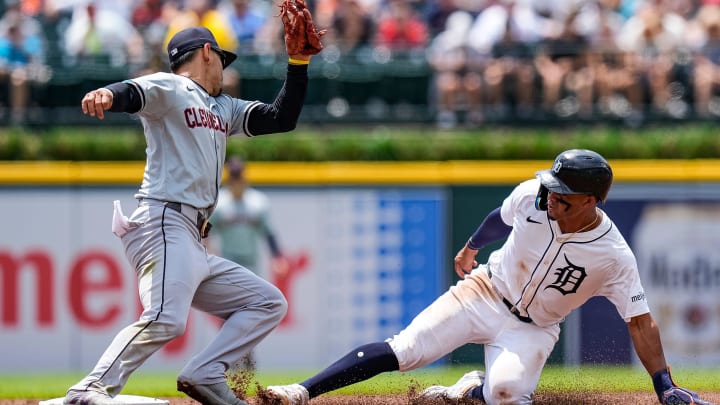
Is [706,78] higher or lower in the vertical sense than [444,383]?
higher

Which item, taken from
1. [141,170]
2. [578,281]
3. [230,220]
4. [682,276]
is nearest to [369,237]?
Answer: [230,220]

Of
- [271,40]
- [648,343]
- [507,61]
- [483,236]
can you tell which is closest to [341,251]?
[271,40]

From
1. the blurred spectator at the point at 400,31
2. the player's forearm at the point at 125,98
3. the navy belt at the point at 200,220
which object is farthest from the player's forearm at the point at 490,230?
the blurred spectator at the point at 400,31

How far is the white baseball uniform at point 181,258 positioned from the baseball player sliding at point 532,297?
39 centimetres

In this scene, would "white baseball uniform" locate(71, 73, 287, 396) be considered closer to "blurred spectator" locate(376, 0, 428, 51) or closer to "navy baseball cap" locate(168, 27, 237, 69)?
"navy baseball cap" locate(168, 27, 237, 69)

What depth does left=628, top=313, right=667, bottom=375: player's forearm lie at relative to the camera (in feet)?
17.3

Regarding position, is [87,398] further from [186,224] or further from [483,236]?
[483,236]

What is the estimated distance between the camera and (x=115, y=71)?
11.7 metres

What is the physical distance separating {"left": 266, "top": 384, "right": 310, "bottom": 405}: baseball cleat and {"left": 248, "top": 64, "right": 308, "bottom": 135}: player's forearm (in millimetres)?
1234

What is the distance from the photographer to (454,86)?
11508mm

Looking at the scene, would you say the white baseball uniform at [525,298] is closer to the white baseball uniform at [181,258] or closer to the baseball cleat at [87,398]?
the white baseball uniform at [181,258]

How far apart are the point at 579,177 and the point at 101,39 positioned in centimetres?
782

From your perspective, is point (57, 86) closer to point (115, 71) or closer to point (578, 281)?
point (115, 71)

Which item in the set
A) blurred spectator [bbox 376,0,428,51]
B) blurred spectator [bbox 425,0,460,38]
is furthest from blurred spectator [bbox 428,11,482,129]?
blurred spectator [bbox 425,0,460,38]
